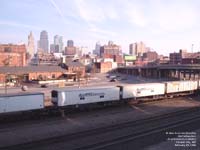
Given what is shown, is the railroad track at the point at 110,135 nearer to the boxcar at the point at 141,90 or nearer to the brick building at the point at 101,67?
the boxcar at the point at 141,90

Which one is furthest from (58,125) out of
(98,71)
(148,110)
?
(98,71)

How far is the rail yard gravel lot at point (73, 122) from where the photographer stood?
99.9 feet

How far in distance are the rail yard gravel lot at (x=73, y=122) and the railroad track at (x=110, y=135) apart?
2.14 metres

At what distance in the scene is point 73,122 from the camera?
37.7m

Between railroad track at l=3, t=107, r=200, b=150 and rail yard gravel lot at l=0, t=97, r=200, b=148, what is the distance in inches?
84.3

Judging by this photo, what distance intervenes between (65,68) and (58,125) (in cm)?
9571

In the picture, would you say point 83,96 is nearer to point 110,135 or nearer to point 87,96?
point 87,96

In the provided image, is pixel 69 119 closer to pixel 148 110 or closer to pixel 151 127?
pixel 151 127

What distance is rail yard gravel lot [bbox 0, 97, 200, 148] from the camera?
3046cm

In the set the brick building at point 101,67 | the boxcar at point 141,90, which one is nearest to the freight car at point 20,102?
the boxcar at point 141,90

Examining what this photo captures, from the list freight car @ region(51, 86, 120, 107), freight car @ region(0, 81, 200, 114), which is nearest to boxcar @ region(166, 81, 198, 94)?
freight car @ region(0, 81, 200, 114)

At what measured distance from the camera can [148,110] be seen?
159 feet

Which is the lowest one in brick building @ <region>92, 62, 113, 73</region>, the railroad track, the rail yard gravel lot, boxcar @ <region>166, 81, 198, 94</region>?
the rail yard gravel lot

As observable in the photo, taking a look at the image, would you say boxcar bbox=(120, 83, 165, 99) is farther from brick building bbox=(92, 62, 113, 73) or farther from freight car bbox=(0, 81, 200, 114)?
brick building bbox=(92, 62, 113, 73)
